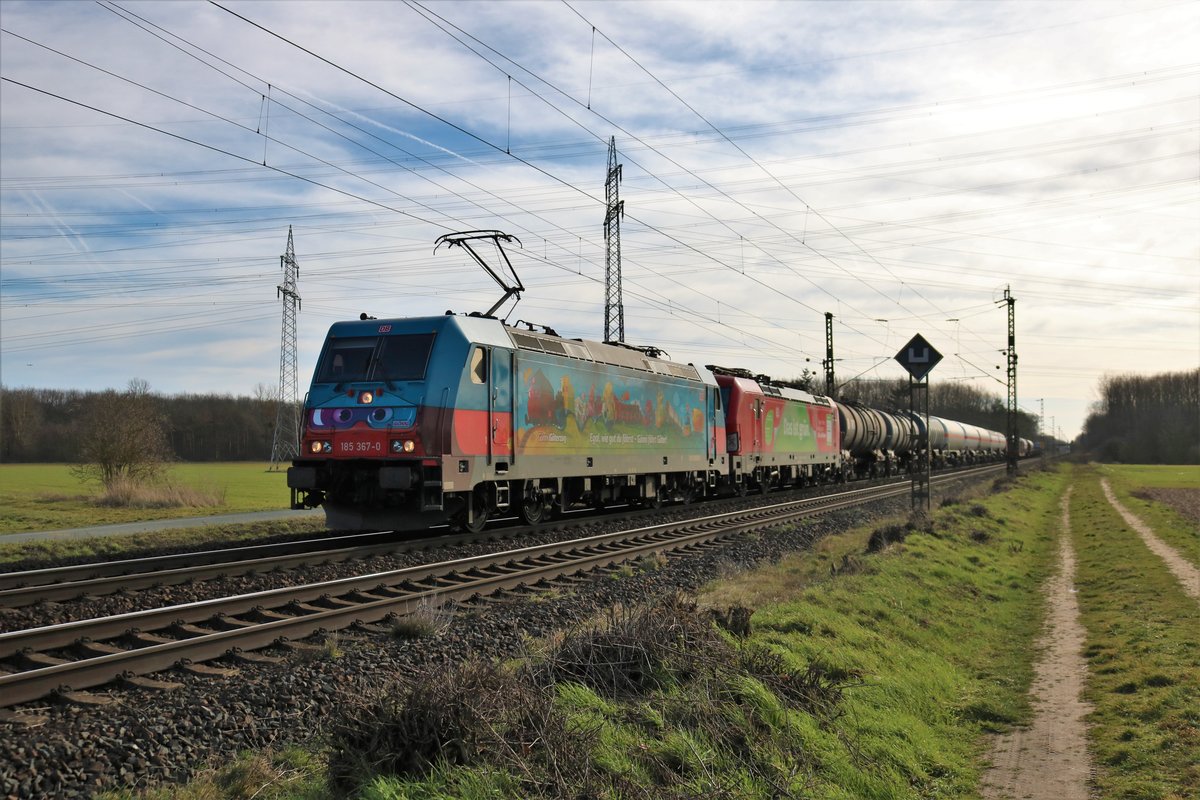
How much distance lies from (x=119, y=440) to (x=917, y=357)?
22510mm

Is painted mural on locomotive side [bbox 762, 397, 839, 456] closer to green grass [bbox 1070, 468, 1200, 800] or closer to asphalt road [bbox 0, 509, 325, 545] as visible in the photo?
green grass [bbox 1070, 468, 1200, 800]

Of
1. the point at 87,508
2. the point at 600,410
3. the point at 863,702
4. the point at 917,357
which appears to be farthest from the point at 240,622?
the point at 87,508

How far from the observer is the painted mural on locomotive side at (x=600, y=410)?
18.3 m

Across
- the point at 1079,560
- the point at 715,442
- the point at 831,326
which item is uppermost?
the point at 831,326

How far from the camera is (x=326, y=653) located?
26.5ft

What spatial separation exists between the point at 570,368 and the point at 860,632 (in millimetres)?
11175

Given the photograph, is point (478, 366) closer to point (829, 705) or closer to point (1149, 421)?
point (829, 705)

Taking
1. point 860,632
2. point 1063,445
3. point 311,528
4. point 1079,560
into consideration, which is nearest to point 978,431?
point 1079,560

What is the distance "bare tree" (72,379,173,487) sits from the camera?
27.0 metres

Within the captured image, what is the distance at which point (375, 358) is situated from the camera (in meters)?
16.3

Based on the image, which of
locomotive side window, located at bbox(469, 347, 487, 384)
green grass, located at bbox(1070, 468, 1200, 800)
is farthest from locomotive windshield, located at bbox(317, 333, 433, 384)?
green grass, located at bbox(1070, 468, 1200, 800)

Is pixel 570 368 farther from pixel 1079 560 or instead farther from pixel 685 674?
pixel 685 674

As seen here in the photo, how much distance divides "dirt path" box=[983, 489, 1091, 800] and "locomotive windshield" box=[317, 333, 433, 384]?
10359 mm

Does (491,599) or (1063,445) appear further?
(1063,445)
